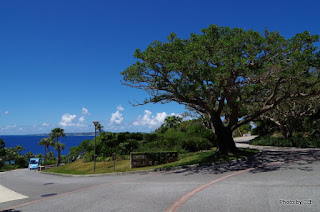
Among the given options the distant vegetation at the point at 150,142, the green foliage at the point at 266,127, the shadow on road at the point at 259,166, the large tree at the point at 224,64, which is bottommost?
the shadow on road at the point at 259,166

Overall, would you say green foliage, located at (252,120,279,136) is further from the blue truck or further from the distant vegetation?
the blue truck

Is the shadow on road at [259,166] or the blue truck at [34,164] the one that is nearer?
the shadow on road at [259,166]

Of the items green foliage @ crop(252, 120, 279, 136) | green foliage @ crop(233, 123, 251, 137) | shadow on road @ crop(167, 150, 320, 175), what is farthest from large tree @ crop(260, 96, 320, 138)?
green foliage @ crop(233, 123, 251, 137)

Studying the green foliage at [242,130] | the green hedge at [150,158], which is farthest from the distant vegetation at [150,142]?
the green foliage at [242,130]

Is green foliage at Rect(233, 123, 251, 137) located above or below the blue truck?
above

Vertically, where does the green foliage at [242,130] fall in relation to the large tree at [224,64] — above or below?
below

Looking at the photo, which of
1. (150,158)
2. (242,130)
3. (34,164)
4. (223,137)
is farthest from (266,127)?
(34,164)

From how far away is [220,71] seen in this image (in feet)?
45.0

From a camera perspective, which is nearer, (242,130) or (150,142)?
(150,142)

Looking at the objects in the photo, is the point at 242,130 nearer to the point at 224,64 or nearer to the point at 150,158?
the point at 150,158

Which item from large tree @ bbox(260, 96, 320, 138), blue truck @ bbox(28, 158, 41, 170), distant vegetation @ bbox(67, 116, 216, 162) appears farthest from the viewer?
blue truck @ bbox(28, 158, 41, 170)

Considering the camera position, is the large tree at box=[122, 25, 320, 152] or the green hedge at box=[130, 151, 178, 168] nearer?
the large tree at box=[122, 25, 320, 152]

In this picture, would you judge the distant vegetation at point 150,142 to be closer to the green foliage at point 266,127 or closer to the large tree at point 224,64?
the large tree at point 224,64

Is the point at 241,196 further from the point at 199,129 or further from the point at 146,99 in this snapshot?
the point at 199,129
